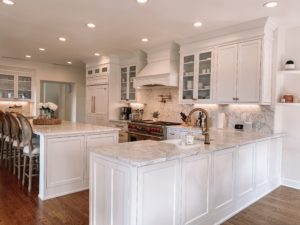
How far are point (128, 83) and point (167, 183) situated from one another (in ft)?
14.7

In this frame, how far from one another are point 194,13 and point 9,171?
14.4ft

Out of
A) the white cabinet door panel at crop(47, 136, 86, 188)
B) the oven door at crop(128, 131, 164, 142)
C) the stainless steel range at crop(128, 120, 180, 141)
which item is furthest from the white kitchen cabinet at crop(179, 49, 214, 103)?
the white cabinet door panel at crop(47, 136, 86, 188)

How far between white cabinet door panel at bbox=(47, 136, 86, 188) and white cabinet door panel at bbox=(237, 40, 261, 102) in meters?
2.70

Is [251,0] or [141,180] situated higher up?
[251,0]

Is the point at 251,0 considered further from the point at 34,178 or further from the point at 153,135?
the point at 34,178

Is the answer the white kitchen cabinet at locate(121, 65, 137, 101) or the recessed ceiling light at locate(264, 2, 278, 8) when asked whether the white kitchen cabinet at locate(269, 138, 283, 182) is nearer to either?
the recessed ceiling light at locate(264, 2, 278, 8)

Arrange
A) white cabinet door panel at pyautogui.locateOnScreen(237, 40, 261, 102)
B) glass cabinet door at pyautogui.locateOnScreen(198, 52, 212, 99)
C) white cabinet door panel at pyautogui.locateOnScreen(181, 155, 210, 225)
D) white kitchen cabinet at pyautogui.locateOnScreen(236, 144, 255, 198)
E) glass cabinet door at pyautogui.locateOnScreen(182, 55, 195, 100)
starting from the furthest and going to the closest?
glass cabinet door at pyautogui.locateOnScreen(182, 55, 195, 100) → glass cabinet door at pyautogui.locateOnScreen(198, 52, 212, 99) → white cabinet door panel at pyautogui.locateOnScreen(237, 40, 261, 102) → white kitchen cabinet at pyautogui.locateOnScreen(236, 144, 255, 198) → white cabinet door panel at pyautogui.locateOnScreen(181, 155, 210, 225)

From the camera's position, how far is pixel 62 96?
9312 millimetres

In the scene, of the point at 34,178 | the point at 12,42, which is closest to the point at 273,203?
the point at 34,178

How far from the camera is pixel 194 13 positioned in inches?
131

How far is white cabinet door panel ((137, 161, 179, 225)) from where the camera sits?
1.83m

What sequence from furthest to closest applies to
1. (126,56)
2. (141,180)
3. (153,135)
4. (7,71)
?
(7,71), (126,56), (153,135), (141,180)

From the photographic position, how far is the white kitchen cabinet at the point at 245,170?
2.90 metres

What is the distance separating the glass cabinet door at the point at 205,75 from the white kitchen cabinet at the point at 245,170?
1.55 metres
